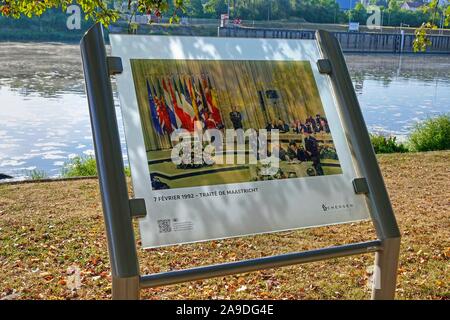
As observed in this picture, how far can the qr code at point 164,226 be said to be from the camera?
2.33 m

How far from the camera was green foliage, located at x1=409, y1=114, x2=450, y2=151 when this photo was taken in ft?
41.8

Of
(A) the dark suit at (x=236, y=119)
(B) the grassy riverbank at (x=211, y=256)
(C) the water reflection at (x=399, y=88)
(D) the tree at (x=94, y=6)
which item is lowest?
(C) the water reflection at (x=399, y=88)

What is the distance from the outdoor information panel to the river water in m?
11.5

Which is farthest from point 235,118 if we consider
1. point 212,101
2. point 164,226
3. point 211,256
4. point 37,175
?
point 37,175

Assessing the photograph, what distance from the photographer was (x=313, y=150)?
279 cm

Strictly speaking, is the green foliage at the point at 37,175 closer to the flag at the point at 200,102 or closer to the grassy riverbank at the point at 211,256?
the grassy riverbank at the point at 211,256

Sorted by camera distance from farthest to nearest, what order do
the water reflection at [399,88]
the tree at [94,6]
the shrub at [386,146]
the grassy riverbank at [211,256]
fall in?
1. the water reflection at [399,88]
2. the shrub at [386,146]
3. the tree at [94,6]
4. the grassy riverbank at [211,256]

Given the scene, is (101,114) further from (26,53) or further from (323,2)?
(323,2)

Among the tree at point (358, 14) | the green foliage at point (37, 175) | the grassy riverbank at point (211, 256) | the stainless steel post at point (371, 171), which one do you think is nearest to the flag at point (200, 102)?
the stainless steel post at point (371, 171)

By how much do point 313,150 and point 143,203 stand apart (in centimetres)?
90

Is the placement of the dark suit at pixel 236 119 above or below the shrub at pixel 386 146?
above

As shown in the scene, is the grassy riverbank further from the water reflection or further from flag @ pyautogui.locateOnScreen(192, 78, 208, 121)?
the water reflection

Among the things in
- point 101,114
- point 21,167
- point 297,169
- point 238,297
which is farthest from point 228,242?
point 21,167

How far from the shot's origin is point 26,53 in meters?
49.6
